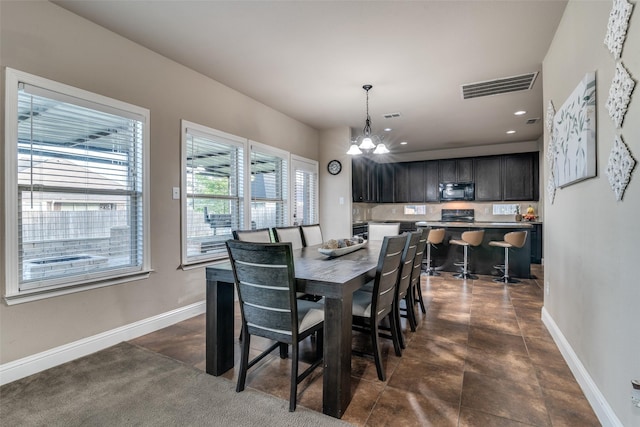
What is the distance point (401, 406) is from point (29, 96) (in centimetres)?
316

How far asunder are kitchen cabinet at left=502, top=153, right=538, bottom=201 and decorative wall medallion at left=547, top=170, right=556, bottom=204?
441 centimetres

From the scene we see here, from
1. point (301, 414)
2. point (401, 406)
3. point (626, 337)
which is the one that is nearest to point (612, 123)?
point (626, 337)

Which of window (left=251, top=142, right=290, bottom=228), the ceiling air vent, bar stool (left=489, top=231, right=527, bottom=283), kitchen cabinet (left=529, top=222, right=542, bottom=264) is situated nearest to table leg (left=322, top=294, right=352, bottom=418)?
window (left=251, top=142, right=290, bottom=228)

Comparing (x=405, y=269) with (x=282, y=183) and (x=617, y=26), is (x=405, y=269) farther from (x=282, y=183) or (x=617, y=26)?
(x=282, y=183)

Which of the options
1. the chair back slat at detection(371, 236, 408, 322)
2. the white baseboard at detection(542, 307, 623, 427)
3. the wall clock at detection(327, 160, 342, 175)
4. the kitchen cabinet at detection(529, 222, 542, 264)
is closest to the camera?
the white baseboard at detection(542, 307, 623, 427)

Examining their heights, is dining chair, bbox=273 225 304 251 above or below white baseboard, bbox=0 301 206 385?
above

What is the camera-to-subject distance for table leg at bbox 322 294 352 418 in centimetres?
167

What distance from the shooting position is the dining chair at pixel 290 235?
318cm

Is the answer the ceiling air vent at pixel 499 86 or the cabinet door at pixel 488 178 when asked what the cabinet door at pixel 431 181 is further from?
the ceiling air vent at pixel 499 86

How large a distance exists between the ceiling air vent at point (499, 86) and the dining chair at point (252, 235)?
9.53ft

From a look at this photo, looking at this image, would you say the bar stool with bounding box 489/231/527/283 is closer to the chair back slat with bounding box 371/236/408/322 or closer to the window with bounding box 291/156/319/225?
the window with bounding box 291/156/319/225

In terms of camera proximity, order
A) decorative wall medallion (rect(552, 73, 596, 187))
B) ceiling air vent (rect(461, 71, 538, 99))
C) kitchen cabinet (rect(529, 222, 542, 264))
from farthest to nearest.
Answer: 1. kitchen cabinet (rect(529, 222, 542, 264))
2. ceiling air vent (rect(461, 71, 538, 99))
3. decorative wall medallion (rect(552, 73, 596, 187))

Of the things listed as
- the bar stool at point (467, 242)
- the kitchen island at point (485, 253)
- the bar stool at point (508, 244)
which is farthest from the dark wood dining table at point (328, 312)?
the kitchen island at point (485, 253)

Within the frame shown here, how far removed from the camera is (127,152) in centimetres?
273
